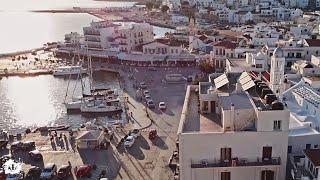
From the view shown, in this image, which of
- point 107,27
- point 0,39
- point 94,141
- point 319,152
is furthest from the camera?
point 0,39

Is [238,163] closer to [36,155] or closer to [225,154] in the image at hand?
[225,154]

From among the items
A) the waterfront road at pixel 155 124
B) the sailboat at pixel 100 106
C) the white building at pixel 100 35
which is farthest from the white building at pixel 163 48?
the sailboat at pixel 100 106

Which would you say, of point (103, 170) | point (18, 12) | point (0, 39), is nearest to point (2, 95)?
point (103, 170)

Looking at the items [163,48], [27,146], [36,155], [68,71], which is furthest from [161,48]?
[36,155]

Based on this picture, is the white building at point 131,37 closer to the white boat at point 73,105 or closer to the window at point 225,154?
the white boat at point 73,105

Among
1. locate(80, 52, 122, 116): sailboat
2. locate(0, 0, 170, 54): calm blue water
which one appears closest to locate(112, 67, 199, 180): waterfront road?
locate(80, 52, 122, 116): sailboat

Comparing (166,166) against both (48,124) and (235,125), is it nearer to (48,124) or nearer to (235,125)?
(235,125)
